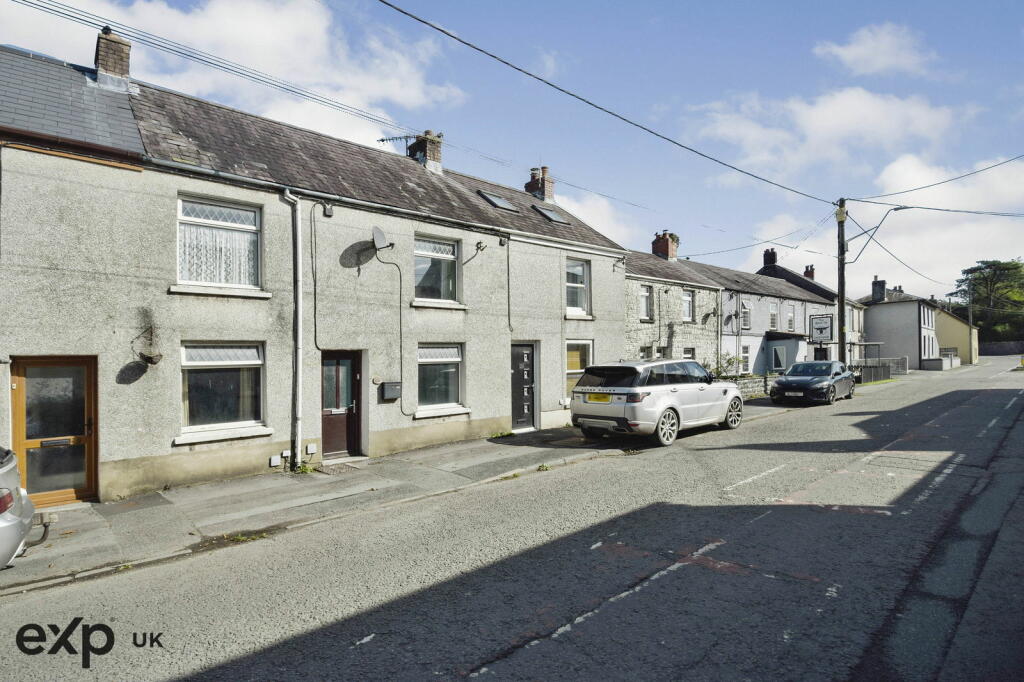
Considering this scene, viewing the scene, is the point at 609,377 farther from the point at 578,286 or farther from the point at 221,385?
the point at 221,385

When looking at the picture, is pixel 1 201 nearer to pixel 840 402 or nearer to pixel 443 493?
pixel 443 493

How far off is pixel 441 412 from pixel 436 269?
10.9ft

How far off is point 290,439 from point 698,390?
9.06 meters

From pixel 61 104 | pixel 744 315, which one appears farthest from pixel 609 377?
pixel 744 315

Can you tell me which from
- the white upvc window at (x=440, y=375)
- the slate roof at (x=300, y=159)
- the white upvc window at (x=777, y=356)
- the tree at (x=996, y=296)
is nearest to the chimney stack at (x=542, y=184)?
the slate roof at (x=300, y=159)

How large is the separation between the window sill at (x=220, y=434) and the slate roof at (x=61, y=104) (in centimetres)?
462

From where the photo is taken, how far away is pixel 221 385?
9750 mm

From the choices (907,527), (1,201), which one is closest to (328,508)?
(1,201)

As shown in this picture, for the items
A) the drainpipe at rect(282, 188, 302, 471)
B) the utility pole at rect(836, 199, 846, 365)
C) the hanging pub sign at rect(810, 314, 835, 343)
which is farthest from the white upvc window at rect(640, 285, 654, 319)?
the drainpipe at rect(282, 188, 302, 471)

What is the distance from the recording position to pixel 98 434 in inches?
330

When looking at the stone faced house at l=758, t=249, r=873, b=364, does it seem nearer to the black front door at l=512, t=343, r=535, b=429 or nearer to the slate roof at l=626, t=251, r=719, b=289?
the slate roof at l=626, t=251, r=719, b=289

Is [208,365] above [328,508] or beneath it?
above

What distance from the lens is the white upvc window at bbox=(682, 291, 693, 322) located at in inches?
1061

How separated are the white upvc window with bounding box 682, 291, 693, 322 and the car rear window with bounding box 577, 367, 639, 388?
15.9m
